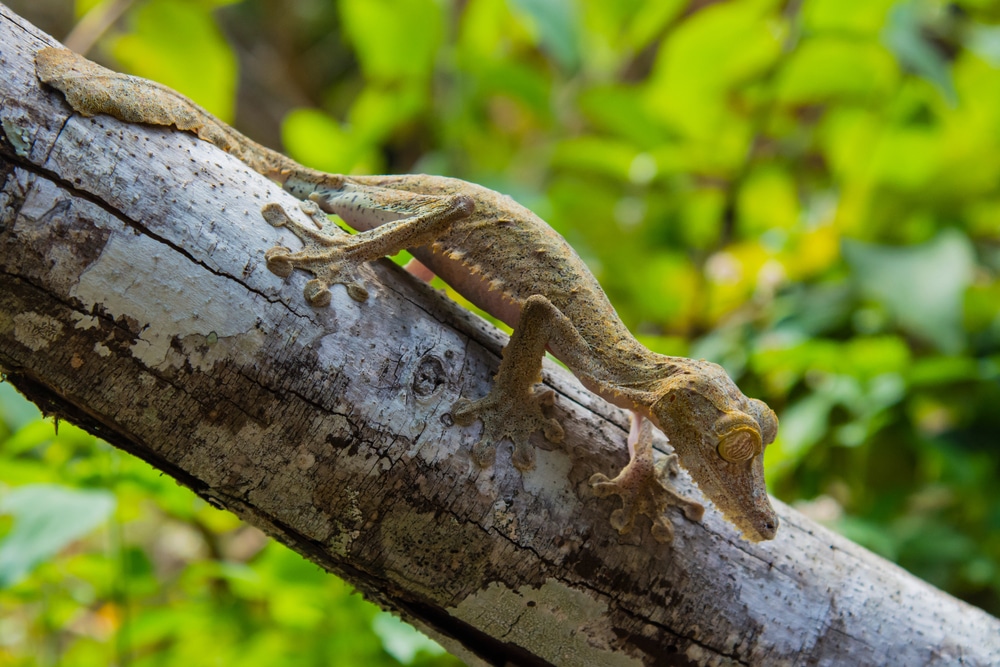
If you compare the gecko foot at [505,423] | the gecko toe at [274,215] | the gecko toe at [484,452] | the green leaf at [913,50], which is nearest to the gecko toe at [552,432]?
the gecko foot at [505,423]

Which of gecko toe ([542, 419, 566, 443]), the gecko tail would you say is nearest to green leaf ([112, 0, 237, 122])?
the gecko tail

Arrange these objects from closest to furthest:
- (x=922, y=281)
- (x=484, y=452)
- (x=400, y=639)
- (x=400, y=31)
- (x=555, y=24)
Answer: (x=484, y=452), (x=400, y=639), (x=922, y=281), (x=555, y=24), (x=400, y=31)

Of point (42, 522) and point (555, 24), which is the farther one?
point (555, 24)

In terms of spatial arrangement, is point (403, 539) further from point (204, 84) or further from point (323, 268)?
point (204, 84)

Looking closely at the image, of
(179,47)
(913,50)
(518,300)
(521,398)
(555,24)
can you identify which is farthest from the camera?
(179,47)

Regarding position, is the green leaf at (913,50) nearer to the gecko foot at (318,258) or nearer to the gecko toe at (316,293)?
the gecko foot at (318,258)

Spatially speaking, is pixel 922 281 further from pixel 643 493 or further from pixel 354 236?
pixel 354 236

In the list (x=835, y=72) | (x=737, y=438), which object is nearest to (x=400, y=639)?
(x=737, y=438)

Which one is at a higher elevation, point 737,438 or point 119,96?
point 737,438
